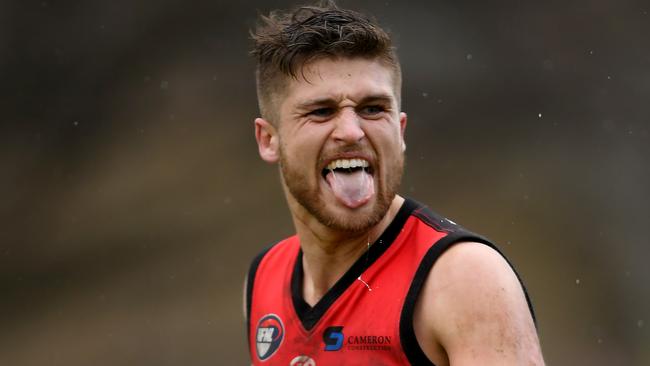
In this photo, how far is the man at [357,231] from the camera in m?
3.09

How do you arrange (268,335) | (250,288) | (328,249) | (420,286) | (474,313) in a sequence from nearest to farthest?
(474,313) → (420,286) → (328,249) → (268,335) → (250,288)

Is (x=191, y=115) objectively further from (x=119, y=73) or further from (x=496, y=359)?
(x=496, y=359)

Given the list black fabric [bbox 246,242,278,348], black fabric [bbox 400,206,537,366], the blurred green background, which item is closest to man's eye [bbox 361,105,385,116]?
black fabric [bbox 400,206,537,366]

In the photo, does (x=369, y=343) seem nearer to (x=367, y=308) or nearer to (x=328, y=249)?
(x=367, y=308)

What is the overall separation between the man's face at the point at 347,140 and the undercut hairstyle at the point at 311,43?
0.11 feet

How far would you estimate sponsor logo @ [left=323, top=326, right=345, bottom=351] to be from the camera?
3.38 m

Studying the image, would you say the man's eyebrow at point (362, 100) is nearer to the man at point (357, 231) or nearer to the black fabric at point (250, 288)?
the man at point (357, 231)

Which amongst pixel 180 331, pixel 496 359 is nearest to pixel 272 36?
pixel 496 359

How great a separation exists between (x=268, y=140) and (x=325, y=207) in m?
0.42

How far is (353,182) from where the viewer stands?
11.1ft

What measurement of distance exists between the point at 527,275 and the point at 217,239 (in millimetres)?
2763

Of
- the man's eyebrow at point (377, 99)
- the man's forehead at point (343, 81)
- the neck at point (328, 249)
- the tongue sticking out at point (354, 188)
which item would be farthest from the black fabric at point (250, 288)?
the man's eyebrow at point (377, 99)

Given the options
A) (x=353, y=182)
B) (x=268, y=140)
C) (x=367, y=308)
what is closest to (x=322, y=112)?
(x=353, y=182)

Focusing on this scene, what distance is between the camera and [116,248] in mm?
9141
